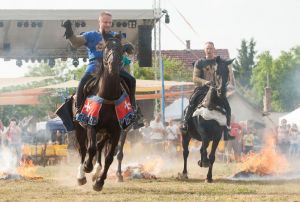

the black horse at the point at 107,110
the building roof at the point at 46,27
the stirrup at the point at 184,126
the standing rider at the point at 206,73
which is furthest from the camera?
the building roof at the point at 46,27

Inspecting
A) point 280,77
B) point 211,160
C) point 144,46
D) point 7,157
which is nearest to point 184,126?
point 211,160

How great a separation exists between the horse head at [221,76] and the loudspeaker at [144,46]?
1234cm

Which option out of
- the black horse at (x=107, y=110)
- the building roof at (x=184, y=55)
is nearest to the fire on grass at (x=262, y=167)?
the black horse at (x=107, y=110)

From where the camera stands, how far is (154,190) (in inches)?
531

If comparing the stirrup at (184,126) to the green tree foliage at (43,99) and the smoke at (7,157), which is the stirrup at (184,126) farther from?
the green tree foliage at (43,99)

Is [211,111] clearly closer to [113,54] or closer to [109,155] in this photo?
[109,155]

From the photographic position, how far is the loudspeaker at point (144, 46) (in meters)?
27.9

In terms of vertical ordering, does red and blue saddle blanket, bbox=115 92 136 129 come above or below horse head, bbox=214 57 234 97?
below

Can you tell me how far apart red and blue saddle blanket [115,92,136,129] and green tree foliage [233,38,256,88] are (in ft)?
326

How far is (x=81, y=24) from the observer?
2952cm

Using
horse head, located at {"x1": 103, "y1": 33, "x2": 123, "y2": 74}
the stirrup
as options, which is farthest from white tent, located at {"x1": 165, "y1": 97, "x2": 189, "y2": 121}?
horse head, located at {"x1": 103, "y1": 33, "x2": 123, "y2": 74}

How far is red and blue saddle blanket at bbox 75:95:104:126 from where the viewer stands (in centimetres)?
1152

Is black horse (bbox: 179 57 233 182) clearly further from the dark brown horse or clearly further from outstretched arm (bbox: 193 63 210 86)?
the dark brown horse

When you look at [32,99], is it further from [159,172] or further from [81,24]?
[159,172]
